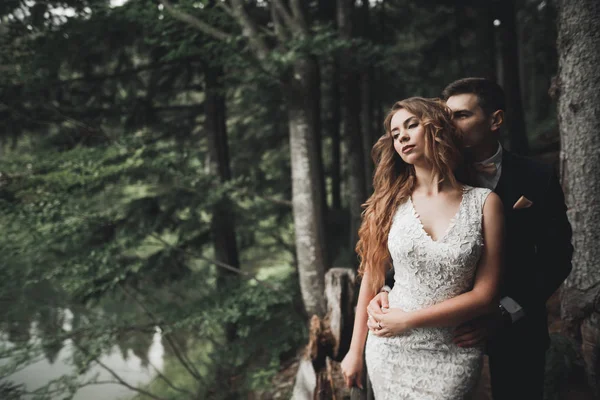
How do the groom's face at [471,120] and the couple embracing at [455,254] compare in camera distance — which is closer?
the couple embracing at [455,254]

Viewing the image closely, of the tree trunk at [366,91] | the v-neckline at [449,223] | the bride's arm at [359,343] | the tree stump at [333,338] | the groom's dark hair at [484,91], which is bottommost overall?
the tree stump at [333,338]

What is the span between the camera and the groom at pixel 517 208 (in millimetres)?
1771

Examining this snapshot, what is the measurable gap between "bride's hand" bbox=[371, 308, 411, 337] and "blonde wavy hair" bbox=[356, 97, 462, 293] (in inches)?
9.0

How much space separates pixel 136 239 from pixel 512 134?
8.16 meters

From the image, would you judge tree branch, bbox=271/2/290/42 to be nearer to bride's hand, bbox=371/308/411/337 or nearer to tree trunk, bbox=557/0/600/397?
tree trunk, bbox=557/0/600/397

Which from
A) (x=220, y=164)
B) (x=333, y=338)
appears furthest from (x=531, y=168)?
(x=220, y=164)

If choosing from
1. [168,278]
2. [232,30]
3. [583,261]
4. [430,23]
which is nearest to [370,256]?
[583,261]

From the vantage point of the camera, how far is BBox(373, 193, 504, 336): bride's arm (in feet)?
4.81

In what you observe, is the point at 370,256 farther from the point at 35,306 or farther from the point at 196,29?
the point at 35,306

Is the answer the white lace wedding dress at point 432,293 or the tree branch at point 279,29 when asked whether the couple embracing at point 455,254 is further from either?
the tree branch at point 279,29

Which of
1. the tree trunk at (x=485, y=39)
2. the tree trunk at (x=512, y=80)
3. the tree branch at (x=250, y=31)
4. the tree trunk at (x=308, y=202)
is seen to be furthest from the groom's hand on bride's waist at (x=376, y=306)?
the tree trunk at (x=485, y=39)

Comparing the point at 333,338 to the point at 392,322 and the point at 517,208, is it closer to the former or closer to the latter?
the point at 392,322

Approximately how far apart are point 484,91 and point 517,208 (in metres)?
0.60

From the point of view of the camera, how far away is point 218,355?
266 inches
